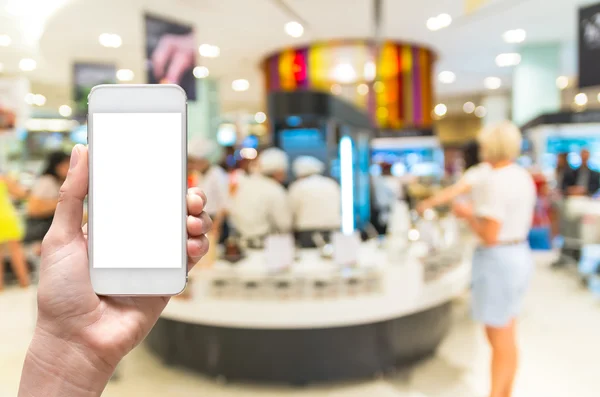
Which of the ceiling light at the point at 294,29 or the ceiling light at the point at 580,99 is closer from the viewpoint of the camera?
the ceiling light at the point at 294,29

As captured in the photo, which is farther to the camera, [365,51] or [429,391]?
[365,51]

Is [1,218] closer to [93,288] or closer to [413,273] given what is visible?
[413,273]

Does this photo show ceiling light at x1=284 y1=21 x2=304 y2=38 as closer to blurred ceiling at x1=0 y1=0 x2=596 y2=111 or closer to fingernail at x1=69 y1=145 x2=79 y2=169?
blurred ceiling at x1=0 y1=0 x2=596 y2=111

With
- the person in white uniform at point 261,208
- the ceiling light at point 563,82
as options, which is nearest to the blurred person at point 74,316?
the person in white uniform at point 261,208

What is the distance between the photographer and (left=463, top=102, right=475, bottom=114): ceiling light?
1669cm

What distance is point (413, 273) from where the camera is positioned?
275 centimetres

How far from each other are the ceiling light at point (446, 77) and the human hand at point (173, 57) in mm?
7632

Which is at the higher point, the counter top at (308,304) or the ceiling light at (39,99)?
the ceiling light at (39,99)

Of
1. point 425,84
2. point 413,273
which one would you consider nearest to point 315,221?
point 413,273

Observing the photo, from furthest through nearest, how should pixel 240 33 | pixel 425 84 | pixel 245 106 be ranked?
1. pixel 245 106
2. pixel 425 84
3. pixel 240 33

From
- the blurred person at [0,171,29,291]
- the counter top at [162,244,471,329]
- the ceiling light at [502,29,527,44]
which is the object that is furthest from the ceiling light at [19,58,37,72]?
the ceiling light at [502,29,527,44]

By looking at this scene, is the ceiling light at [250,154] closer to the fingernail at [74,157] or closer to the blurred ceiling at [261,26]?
the blurred ceiling at [261,26]

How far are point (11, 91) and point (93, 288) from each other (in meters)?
5.63

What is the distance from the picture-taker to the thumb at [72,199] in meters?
0.71
